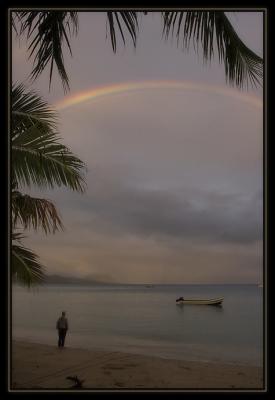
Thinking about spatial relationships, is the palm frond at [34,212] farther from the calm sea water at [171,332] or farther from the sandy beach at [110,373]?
the calm sea water at [171,332]

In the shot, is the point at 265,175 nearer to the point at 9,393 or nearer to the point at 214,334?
the point at 9,393

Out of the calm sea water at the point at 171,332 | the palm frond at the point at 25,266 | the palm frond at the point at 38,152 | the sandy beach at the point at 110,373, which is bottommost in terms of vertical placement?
the calm sea water at the point at 171,332

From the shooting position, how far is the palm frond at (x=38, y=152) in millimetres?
4539

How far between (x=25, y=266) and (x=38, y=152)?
4.04 ft

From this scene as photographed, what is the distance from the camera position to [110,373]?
45.8ft

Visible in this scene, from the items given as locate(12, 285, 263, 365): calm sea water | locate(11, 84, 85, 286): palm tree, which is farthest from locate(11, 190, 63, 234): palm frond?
locate(12, 285, 263, 365): calm sea water

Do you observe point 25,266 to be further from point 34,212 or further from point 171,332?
point 171,332

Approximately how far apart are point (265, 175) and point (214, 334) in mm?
49436

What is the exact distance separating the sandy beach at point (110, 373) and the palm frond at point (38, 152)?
639 cm

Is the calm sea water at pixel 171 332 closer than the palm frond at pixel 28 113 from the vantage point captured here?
No

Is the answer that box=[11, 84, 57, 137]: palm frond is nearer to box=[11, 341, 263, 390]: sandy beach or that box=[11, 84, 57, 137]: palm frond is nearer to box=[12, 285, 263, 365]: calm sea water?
box=[11, 341, 263, 390]: sandy beach

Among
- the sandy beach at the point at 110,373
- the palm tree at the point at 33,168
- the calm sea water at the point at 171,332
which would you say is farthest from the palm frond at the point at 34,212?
the calm sea water at the point at 171,332

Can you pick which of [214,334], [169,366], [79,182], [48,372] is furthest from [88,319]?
[79,182]
